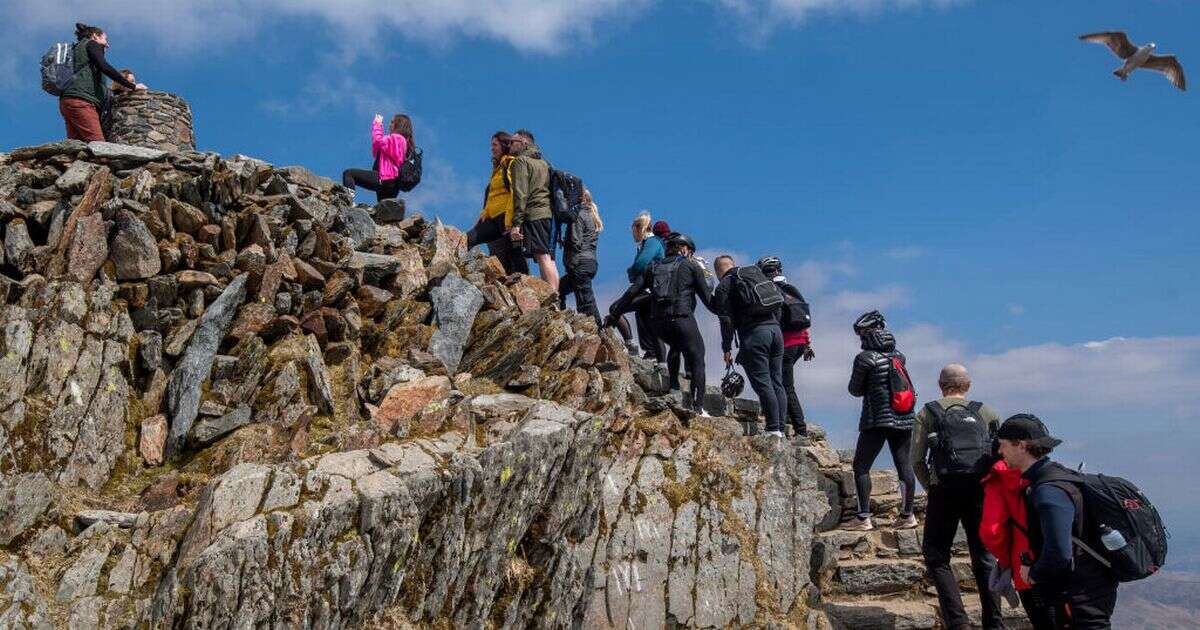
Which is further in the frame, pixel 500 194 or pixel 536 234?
pixel 500 194

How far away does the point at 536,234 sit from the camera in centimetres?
1848

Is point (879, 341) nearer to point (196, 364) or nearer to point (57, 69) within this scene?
point (196, 364)

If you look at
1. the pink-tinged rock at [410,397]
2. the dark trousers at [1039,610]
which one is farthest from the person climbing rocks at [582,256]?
the dark trousers at [1039,610]

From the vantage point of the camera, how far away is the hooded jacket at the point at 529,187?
58.9 feet

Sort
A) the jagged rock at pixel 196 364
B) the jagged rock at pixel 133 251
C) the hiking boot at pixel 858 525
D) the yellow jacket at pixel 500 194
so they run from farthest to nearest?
the yellow jacket at pixel 500 194, the hiking boot at pixel 858 525, the jagged rock at pixel 133 251, the jagged rock at pixel 196 364

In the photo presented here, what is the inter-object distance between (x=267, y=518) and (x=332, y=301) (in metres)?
6.82

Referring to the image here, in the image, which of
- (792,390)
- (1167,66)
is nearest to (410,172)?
(792,390)

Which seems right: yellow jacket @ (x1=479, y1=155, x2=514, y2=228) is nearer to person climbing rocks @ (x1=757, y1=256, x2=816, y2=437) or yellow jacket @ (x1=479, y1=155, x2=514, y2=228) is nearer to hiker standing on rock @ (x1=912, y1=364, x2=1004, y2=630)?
person climbing rocks @ (x1=757, y1=256, x2=816, y2=437)

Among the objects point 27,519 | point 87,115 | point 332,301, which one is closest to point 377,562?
point 27,519

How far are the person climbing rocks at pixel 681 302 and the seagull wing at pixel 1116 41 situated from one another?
12.4 metres

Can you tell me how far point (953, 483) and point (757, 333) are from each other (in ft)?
17.4

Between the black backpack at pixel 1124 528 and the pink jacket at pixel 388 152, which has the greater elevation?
the pink jacket at pixel 388 152

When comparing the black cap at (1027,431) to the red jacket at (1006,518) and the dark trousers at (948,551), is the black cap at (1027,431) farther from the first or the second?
the dark trousers at (948,551)

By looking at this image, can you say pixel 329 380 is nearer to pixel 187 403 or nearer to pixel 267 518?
pixel 187 403
